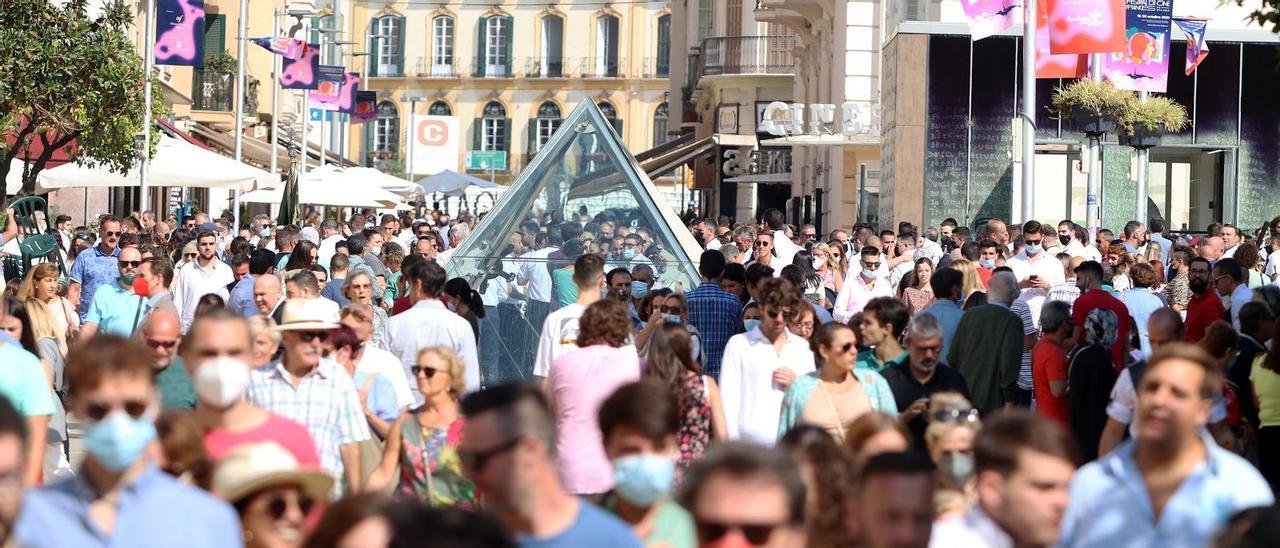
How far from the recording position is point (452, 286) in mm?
12953

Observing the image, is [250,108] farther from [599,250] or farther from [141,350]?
[141,350]

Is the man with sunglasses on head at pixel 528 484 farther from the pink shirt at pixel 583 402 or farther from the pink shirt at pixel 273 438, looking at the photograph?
the pink shirt at pixel 583 402

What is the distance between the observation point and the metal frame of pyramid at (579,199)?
1564 centimetres

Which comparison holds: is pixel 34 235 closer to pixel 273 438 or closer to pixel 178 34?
pixel 178 34

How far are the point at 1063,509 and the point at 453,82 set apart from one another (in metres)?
81.5

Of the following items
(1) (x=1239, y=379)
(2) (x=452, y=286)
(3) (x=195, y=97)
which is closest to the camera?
(1) (x=1239, y=379)

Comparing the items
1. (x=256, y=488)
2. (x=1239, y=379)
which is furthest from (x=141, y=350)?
(x=1239, y=379)

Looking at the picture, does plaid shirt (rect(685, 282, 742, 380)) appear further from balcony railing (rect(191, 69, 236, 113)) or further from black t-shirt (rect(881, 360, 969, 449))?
balcony railing (rect(191, 69, 236, 113))

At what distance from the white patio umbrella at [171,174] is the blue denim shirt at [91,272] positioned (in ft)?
34.6

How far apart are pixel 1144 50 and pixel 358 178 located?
52.4ft

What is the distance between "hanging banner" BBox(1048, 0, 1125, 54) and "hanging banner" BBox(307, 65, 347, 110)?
2206 cm

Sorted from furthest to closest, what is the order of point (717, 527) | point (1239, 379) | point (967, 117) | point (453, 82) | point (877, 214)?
point (453, 82) < point (877, 214) < point (967, 117) < point (1239, 379) < point (717, 527)

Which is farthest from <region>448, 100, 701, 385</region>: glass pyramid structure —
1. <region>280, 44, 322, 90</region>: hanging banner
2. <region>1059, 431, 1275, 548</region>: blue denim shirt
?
<region>280, 44, 322, 90</region>: hanging banner

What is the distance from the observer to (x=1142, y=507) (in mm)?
5371
